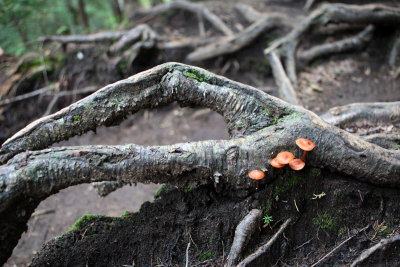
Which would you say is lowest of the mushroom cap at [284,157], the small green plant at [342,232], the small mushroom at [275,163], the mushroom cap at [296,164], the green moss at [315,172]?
the small green plant at [342,232]

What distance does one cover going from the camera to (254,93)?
344 centimetres

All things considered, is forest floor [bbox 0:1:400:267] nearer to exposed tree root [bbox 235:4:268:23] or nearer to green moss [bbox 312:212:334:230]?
green moss [bbox 312:212:334:230]

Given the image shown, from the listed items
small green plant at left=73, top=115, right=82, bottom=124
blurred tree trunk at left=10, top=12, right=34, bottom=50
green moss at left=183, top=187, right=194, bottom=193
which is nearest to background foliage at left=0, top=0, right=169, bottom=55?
blurred tree trunk at left=10, top=12, right=34, bottom=50

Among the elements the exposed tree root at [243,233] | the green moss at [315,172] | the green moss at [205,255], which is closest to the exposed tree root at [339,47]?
the green moss at [315,172]

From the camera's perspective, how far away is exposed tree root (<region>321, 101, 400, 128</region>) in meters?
4.44

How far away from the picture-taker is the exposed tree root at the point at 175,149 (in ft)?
8.72

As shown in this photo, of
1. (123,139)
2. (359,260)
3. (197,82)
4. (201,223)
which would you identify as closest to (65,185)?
(201,223)

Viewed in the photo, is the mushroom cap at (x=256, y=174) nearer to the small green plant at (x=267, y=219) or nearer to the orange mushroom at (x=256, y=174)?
the orange mushroom at (x=256, y=174)

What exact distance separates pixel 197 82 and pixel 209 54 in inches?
194

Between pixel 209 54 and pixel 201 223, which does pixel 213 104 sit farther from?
pixel 209 54

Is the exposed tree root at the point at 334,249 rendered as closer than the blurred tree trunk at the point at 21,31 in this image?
Yes

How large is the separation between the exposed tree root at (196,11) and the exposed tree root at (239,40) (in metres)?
0.83

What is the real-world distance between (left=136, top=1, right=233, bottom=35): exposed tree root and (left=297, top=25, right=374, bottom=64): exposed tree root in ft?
8.02

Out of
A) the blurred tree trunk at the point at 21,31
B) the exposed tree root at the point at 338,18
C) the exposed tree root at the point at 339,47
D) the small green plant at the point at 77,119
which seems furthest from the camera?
the blurred tree trunk at the point at 21,31
